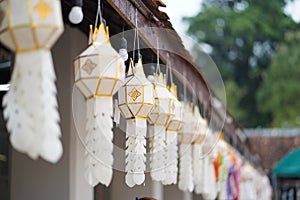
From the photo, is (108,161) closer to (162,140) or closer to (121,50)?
(121,50)

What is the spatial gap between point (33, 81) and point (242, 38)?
24746 mm

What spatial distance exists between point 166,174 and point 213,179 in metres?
2.30

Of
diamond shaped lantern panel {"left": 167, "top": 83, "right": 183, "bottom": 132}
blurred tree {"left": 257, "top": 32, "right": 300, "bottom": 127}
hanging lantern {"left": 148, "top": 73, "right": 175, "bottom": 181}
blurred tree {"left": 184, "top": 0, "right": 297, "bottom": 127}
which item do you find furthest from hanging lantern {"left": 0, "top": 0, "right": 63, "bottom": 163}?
blurred tree {"left": 184, "top": 0, "right": 297, "bottom": 127}

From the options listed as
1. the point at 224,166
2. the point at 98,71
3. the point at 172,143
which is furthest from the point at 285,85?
the point at 98,71

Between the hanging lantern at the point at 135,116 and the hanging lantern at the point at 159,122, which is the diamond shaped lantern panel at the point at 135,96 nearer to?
the hanging lantern at the point at 135,116

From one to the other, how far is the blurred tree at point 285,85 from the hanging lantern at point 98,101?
21.1 m

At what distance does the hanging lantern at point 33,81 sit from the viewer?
1995mm

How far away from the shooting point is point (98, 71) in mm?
2623

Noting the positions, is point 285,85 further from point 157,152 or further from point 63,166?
point 157,152

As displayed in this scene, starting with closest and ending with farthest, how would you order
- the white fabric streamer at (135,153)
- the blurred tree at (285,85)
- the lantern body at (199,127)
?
the white fabric streamer at (135,153) < the lantern body at (199,127) < the blurred tree at (285,85)

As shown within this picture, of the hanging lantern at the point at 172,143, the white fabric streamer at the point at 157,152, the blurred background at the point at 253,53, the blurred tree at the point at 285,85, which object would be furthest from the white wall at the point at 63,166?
the blurred tree at the point at 285,85

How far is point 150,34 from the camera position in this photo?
395cm

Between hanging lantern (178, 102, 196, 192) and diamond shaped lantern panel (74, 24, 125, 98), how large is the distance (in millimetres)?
1921

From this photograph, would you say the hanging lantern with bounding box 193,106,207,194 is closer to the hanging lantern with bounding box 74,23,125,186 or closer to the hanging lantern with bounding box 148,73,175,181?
→ the hanging lantern with bounding box 148,73,175,181
